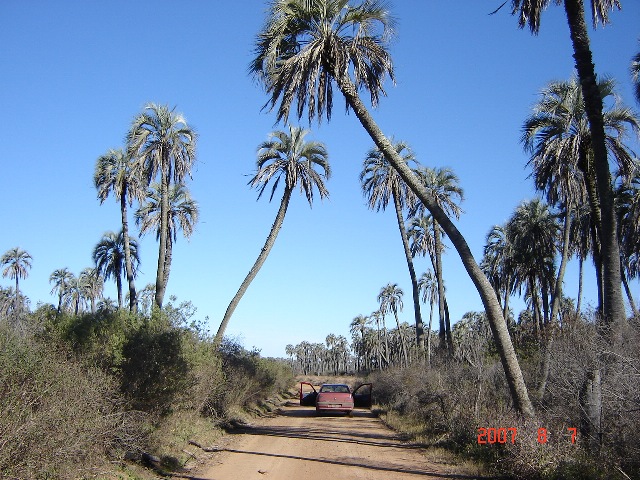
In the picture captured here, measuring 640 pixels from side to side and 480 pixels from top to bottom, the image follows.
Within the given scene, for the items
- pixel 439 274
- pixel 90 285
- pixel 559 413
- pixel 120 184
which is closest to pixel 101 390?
pixel 559 413

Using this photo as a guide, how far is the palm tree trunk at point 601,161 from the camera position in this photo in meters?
11.9

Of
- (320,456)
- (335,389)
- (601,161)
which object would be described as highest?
(601,161)

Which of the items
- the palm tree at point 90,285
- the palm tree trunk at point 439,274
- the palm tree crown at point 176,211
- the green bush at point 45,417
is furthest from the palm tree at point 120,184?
the palm tree at point 90,285

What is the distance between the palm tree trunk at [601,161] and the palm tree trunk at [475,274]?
7.33 feet

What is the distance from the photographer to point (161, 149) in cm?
2538

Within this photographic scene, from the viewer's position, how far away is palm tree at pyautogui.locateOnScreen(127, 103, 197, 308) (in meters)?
25.1

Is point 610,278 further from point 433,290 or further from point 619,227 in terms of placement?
point 433,290

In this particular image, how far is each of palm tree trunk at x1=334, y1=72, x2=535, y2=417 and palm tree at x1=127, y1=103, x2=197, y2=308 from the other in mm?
13503

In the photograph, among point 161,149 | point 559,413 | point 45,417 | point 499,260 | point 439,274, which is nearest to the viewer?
point 45,417

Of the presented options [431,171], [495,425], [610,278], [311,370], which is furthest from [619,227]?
[311,370]

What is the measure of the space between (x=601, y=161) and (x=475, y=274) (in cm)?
379

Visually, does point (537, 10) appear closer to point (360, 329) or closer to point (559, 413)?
point (559, 413)

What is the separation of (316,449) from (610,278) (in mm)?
8982

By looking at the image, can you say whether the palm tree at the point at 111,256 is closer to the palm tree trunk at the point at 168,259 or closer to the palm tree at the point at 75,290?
the palm tree trunk at the point at 168,259
